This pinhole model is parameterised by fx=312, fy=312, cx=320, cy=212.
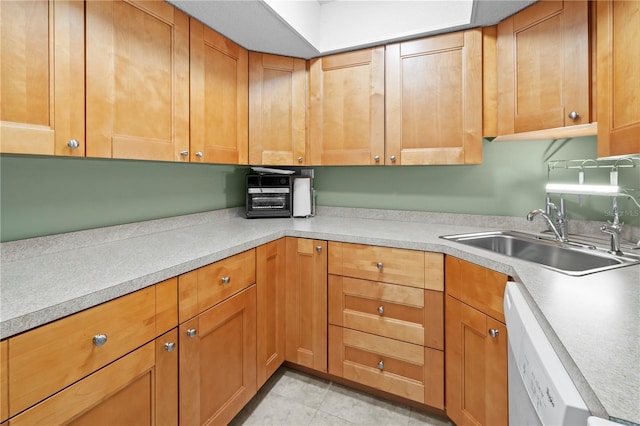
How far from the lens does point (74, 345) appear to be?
0.83 meters

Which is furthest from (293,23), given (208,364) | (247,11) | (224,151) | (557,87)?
(208,364)

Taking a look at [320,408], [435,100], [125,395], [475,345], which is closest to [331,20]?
[435,100]

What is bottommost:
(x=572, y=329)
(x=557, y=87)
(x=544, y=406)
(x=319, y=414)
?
(x=319, y=414)

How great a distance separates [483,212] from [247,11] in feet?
5.85

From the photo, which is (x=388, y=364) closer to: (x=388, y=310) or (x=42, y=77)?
(x=388, y=310)

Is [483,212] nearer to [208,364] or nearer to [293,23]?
[293,23]

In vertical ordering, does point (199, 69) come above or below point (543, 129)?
above

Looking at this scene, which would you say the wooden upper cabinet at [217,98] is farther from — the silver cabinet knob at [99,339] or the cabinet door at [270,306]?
the silver cabinet knob at [99,339]

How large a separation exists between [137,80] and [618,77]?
179 centimetres

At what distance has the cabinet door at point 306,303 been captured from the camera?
180cm

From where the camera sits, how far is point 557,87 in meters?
1.42

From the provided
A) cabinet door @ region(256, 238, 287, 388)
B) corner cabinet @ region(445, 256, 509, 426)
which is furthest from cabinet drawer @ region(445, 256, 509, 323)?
cabinet door @ region(256, 238, 287, 388)

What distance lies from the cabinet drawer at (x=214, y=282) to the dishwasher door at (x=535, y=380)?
108 cm

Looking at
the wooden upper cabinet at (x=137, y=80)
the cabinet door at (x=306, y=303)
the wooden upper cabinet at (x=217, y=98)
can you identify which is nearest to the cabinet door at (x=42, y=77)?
the wooden upper cabinet at (x=137, y=80)
